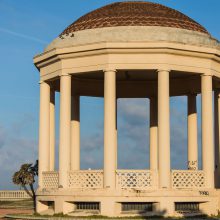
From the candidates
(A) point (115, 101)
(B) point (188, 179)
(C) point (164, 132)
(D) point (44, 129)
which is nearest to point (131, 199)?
(B) point (188, 179)

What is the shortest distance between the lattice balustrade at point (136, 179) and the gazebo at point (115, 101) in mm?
62

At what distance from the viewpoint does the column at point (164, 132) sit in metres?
38.3

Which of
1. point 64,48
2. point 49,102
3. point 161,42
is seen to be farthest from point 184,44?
point 49,102

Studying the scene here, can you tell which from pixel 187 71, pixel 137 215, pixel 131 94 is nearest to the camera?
pixel 137 215

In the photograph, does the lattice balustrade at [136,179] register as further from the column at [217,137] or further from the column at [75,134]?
the column at [75,134]

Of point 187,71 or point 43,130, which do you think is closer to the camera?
point 187,71

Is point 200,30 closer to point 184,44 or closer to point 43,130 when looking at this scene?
point 184,44

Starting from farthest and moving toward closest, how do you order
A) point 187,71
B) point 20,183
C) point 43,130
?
point 20,183 < point 43,130 < point 187,71

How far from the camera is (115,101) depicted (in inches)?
1614

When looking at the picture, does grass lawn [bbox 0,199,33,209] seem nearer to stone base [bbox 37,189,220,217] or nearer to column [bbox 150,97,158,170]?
column [bbox 150,97,158,170]

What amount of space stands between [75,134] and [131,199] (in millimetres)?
12425

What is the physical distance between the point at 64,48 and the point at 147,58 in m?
5.58

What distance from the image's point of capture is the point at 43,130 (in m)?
43.8

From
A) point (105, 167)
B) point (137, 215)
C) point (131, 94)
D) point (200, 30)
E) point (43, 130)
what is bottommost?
point (137, 215)
